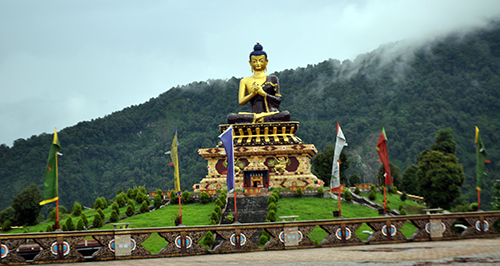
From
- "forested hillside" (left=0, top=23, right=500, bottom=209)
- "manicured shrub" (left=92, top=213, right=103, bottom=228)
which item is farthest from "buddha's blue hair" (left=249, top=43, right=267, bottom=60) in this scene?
"forested hillside" (left=0, top=23, right=500, bottom=209)

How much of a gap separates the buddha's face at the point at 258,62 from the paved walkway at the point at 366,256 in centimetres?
2245

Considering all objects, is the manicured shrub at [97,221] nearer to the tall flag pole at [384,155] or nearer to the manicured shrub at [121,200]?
the manicured shrub at [121,200]

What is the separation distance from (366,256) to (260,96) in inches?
940

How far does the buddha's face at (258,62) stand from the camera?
34134 mm

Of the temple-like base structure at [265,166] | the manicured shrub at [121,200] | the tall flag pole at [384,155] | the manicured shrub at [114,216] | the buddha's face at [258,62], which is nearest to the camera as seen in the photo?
the tall flag pole at [384,155]

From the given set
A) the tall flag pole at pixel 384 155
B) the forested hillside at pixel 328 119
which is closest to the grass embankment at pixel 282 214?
the tall flag pole at pixel 384 155

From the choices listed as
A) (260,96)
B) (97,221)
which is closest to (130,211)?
(97,221)

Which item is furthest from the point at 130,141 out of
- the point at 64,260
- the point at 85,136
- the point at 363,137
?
the point at 64,260

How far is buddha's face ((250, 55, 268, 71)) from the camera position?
34.1 meters

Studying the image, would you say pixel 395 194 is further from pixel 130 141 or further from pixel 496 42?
pixel 496 42

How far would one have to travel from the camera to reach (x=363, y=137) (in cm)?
7681

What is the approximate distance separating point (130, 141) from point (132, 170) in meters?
11.2

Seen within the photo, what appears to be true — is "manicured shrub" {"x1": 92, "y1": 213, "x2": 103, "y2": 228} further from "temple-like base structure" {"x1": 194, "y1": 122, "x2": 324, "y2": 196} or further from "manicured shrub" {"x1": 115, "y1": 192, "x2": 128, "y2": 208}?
"temple-like base structure" {"x1": 194, "y1": 122, "x2": 324, "y2": 196}

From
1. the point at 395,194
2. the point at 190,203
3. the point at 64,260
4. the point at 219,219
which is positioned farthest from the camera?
the point at 395,194
